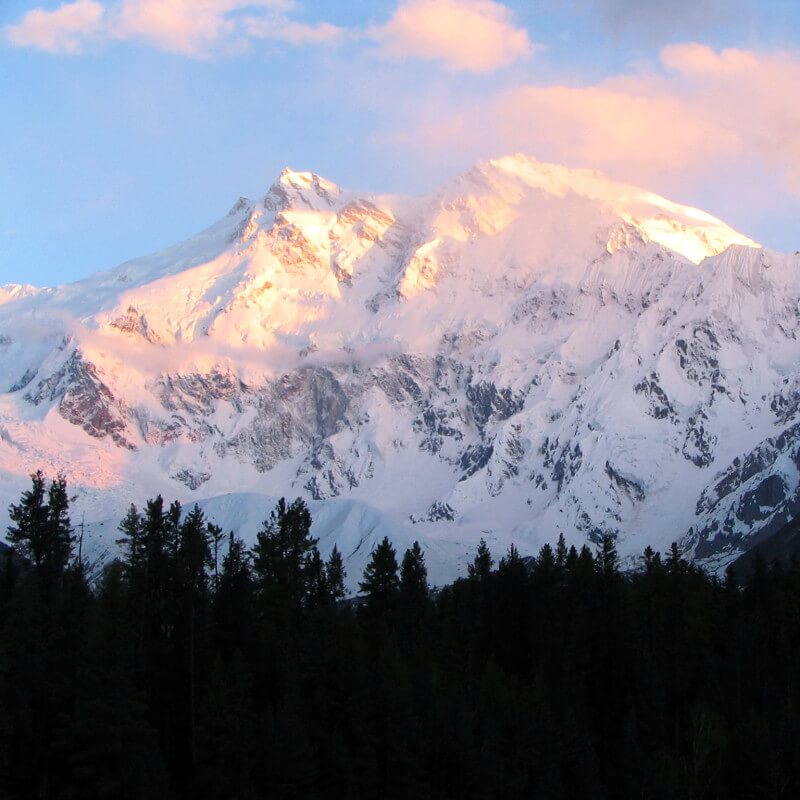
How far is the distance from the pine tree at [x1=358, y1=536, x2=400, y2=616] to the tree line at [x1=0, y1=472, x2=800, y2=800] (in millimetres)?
188

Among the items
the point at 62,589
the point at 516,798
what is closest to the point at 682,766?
the point at 516,798

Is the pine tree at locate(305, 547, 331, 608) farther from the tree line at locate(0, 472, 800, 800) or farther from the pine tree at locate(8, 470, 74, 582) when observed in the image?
the pine tree at locate(8, 470, 74, 582)

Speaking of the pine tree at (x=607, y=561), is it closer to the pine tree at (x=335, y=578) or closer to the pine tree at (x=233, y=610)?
the pine tree at (x=335, y=578)

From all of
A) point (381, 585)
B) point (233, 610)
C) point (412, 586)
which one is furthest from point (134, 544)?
point (412, 586)

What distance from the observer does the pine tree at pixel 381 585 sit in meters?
109

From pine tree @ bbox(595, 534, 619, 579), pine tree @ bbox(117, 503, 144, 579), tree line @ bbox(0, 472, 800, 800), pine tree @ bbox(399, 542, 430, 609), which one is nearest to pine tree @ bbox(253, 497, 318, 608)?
tree line @ bbox(0, 472, 800, 800)

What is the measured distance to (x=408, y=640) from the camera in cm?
10388

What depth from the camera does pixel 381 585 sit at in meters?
110

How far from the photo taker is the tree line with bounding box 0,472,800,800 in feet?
238

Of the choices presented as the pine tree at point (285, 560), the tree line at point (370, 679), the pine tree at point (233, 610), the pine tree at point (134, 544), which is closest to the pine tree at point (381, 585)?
the tree line at point (370, 679)

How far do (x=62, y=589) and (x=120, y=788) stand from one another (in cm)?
1924

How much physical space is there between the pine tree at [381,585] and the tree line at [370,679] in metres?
0.19

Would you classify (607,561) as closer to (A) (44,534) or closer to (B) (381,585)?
(B) (381,585)

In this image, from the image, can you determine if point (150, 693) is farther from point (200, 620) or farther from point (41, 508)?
point (41, 508)
